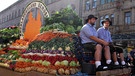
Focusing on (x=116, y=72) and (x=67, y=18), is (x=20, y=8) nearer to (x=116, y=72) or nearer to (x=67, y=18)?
(x=67, y=18)

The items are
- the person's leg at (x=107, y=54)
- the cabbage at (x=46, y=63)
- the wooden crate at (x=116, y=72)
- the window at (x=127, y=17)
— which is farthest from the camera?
the window at (x=127, y=17)

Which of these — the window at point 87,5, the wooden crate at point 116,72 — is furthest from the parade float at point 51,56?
the window at point 87,5

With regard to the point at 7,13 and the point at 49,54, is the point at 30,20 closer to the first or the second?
the point at 49,54

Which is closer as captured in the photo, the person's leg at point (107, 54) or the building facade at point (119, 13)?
the person's leg at point (107, 54)

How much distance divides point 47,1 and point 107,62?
40.2m

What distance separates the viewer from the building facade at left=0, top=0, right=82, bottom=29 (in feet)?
117

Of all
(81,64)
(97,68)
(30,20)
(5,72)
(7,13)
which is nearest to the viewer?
(97,68)

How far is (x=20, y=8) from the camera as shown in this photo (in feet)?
182

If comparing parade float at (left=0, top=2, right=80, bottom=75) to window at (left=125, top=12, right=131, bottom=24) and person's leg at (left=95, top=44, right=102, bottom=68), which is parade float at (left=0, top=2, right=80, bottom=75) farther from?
window at (left=125, top=12, right=131, bottom=24)

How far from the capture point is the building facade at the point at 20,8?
35.6 metres

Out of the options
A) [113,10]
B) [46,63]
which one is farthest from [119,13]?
[46,63]

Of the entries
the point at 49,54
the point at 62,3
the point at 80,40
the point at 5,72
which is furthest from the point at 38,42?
the point at 62,3

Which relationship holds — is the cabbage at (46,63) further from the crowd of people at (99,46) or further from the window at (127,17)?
the window at (127,17)

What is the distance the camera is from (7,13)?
64812mm
